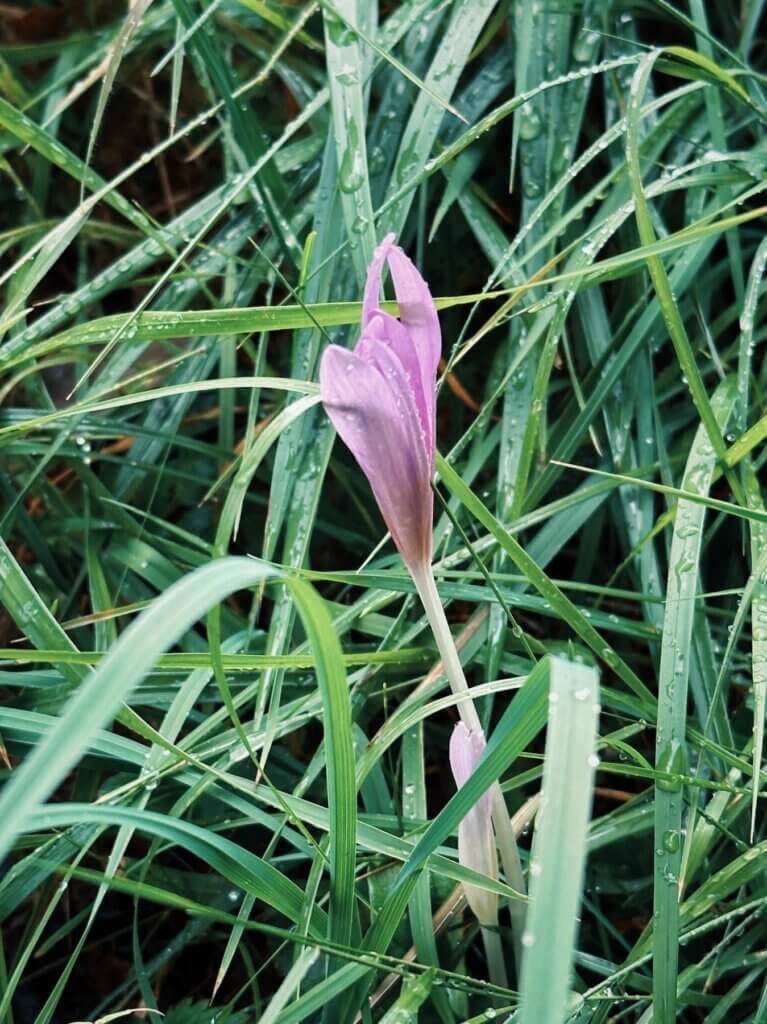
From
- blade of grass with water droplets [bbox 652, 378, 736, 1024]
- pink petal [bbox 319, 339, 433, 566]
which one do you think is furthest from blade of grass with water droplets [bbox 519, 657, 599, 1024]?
blade of grass with water droplets [bbox 652, 378, 736, 1024]

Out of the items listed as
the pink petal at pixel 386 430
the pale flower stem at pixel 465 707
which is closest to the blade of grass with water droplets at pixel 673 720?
the pale flower stem at pixel 465 707

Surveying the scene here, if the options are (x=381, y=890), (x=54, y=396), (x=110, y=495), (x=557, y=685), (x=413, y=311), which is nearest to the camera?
(x=557, y=685)

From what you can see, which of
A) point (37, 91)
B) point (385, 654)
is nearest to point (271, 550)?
point (385, 654)

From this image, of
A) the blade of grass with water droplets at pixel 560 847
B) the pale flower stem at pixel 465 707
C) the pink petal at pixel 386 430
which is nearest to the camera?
the blade of grass with water droplets at pixel 560 847

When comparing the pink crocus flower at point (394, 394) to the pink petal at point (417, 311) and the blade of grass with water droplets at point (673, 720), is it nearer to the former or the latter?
the pink petal at point (417, 311)

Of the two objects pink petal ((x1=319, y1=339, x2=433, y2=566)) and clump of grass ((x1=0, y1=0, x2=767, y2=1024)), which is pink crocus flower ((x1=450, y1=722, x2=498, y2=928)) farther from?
pink petal ((x1=319, y1=339, x2=433, y2=566))

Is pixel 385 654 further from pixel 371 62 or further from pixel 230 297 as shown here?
pixel 371 62
